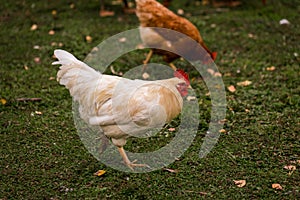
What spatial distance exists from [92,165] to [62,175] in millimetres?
326

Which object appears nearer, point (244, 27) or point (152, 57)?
point (152, 57)

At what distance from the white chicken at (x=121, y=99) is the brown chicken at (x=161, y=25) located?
1966 millimetres

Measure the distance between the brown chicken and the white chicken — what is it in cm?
197

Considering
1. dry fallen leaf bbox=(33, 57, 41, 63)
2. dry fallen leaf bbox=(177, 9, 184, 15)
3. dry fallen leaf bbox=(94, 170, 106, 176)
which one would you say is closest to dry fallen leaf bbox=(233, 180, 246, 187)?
dry fallen leaf bbox=(94, 170, 106, 176)

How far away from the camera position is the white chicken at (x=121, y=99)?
3883mm

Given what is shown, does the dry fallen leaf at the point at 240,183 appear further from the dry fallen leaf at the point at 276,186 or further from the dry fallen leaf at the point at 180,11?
the dry fallen leaf at the point at 180,11

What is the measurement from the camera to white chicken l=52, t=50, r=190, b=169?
12.7ft

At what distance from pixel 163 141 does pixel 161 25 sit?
5.88 ft

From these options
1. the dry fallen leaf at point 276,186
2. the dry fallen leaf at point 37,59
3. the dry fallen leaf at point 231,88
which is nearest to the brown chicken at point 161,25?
the dry fallen leaf at point 231,88

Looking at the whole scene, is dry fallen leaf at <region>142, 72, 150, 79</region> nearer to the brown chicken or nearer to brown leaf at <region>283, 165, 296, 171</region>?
the brown chicken

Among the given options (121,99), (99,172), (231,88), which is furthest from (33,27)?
(121,99)

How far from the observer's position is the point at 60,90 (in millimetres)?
5953

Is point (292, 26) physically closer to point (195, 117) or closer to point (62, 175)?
point (195, 117)

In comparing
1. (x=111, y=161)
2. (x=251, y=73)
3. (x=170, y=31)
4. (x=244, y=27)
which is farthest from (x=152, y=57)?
(x=111, y=161)
